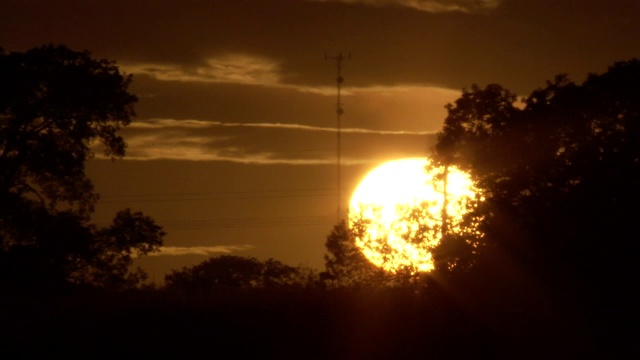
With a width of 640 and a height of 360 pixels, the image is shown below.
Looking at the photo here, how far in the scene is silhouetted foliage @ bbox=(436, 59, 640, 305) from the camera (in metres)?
39.6

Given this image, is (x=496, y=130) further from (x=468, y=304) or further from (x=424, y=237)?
(x=468, y=304)

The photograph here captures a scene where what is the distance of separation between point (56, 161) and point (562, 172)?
697 inches

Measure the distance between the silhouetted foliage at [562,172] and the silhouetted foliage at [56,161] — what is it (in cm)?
1279

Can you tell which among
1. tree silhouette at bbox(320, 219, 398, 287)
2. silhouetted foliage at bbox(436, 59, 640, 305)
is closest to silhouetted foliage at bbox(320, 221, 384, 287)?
tree silhouette at bbox(320, 219, 398, 287)

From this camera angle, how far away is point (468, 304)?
34125mm

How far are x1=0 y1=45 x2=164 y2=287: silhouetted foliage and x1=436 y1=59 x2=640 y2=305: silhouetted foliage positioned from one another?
12.8m

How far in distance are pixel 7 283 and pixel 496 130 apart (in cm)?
1964

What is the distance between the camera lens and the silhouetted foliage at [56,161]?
3947cm

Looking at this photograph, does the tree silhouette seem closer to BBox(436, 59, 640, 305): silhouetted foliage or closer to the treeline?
the treeline

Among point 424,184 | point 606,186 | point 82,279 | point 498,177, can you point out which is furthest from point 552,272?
point 82,279

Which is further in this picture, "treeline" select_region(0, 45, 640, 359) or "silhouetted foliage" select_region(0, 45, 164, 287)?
"silhouetted foliage" select_region(0, 45, 164, 287)

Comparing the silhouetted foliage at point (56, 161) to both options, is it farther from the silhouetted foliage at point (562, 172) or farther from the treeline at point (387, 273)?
the silhouetted foliage at point (562, 172)

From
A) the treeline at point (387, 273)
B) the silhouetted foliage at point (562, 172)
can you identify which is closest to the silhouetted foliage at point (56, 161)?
the treeline at point (387, 273)

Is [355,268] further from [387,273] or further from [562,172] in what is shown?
[562,172]
